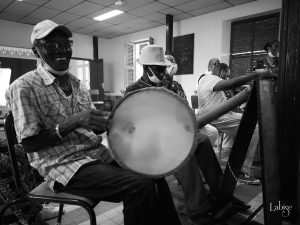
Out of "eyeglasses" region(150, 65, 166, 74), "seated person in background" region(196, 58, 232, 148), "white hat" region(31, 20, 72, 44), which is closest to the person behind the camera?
"white hat" region(31, 20, 72, 44)

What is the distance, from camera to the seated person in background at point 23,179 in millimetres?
1347

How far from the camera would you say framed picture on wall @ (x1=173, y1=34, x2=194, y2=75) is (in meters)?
5.91

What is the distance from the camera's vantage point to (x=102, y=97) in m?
8.35

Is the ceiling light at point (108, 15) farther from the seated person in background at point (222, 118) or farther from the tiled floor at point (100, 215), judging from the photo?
the tiled floor at point (100, 215)

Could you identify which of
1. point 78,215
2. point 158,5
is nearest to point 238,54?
point 158,5

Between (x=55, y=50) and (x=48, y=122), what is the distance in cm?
40

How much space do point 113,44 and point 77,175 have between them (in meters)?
7.83

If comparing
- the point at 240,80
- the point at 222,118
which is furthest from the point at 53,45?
the point at 222,118

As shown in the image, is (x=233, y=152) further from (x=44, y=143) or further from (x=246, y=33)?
(x=246, y=33)

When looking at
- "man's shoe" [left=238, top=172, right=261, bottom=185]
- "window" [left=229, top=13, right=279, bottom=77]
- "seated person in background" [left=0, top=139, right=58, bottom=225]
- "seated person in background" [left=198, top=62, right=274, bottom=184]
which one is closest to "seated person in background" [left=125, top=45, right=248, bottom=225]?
"seated person in background" [left=198, top=62, right=274, bottom=184]

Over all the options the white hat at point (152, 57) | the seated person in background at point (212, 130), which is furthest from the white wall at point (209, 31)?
the white hat at point (152, 57)

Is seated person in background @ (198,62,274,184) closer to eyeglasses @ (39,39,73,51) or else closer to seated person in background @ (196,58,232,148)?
seated person in background @ (196,58,232,148)

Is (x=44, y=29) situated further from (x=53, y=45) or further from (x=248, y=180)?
(x=248, y=180)

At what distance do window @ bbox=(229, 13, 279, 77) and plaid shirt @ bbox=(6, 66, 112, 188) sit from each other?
15.7 ft
